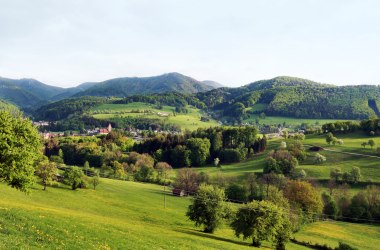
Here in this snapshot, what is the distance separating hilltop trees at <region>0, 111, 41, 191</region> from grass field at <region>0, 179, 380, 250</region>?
12.5ft

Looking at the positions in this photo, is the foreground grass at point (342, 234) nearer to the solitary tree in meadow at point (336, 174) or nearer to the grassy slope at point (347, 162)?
the solitary tree in meadow at point (336, 174)

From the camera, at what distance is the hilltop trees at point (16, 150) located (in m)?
44.2

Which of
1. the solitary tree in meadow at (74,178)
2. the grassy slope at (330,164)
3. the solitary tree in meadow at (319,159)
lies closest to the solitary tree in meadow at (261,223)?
the solitary tree in meadow at (74,178)

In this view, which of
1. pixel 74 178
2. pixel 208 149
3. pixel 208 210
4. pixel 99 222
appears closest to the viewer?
pixel 99 222

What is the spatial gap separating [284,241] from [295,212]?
21.2m

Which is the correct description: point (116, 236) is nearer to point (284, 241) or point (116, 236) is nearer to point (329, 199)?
point (284, 241)

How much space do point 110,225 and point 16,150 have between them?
53.9 ft

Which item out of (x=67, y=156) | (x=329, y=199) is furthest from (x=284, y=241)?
(x=67, y=156)

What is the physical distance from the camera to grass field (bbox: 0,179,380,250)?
29.2 meters

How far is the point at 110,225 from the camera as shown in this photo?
46.0 meters

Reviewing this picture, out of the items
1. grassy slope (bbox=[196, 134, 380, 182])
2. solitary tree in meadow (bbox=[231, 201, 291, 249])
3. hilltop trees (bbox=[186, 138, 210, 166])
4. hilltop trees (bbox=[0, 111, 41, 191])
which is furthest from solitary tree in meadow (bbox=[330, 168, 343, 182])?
hilltop trees (bbox=[0, 111, 41, 191])

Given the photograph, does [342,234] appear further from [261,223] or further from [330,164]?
[330,164]

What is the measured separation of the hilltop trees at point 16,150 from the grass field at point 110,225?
3.82 m

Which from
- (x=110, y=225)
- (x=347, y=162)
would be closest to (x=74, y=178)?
(x=110, y=225)
